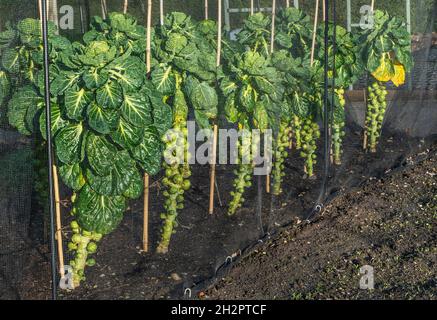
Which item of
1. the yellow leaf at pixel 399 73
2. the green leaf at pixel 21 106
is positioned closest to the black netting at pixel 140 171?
the green leaf at pixel 21 106

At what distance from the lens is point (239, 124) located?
203 inches

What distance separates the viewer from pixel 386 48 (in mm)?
6902

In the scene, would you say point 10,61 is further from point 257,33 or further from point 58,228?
point 257,33

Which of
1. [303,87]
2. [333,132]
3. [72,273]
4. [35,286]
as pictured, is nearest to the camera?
[35,286]

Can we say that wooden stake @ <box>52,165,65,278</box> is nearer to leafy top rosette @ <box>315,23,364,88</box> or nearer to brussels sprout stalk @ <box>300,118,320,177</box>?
brussels sprout stalk @ <box>300,118,320,177</box>

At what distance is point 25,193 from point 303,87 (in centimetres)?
249

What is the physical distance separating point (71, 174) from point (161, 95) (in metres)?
0.78

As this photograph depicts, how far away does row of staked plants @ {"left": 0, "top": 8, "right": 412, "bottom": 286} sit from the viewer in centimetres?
390

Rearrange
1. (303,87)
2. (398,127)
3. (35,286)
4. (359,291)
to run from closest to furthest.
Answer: (35,286) → (359,291) → (303,87) → (398,127)

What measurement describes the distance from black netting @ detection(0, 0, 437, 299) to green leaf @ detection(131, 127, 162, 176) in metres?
0.02

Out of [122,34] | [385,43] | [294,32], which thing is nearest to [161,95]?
[122,34]

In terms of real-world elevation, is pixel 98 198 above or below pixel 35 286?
above
